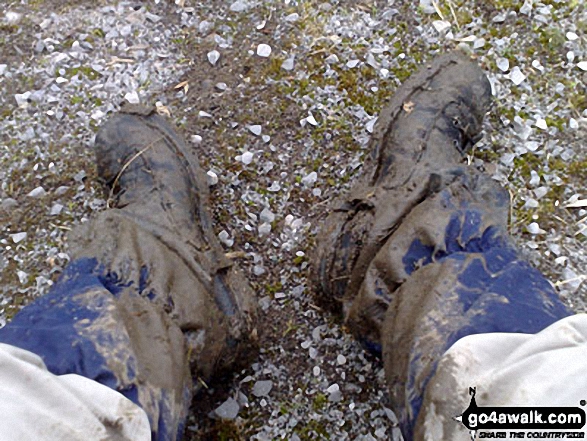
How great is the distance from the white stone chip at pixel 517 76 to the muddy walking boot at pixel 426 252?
270 millimetres

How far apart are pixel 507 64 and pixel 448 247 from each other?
152 centimetres

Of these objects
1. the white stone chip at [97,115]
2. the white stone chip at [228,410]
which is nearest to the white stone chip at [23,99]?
the white stone chip at [97,115]

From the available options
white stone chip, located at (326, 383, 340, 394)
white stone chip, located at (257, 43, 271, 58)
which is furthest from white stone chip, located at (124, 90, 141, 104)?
white stone chip, located at (326, 383, 340, 394)

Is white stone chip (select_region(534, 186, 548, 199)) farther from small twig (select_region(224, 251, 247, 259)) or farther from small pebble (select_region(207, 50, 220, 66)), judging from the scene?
small pebble (select_region(207, 50, 220, 66))

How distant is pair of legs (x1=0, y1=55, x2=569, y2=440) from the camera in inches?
71.9

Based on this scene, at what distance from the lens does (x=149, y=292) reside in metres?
2.17

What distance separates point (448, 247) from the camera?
2250 mm

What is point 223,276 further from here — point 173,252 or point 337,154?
point 337,154

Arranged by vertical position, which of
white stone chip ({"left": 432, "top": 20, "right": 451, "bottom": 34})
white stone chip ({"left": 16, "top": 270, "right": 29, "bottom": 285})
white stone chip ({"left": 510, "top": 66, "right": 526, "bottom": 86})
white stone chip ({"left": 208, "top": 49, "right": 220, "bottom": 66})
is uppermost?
white stone chip ({"left": 432, "top": 20, "right": 451, "bottom": 34})

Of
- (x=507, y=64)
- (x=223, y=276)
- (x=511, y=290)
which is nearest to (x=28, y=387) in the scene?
(x=223, y=276)

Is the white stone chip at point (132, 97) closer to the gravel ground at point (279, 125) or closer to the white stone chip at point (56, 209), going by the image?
the gravel ground at point (279, 125)

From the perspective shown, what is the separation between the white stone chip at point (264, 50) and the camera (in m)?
3.35

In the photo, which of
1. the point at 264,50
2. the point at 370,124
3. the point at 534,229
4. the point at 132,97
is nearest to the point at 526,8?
the point at 370,124

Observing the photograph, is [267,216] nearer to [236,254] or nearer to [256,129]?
[236,254]
